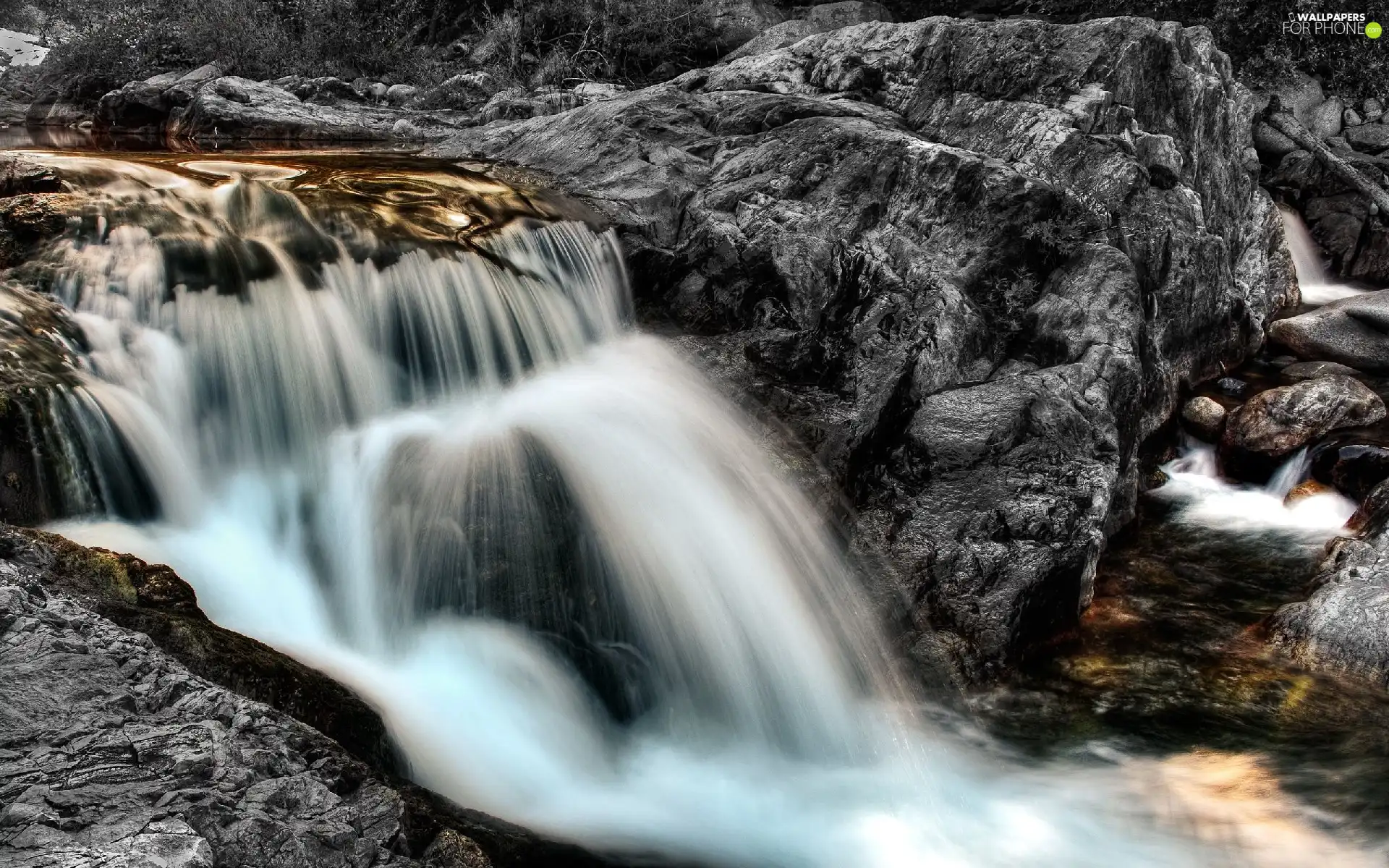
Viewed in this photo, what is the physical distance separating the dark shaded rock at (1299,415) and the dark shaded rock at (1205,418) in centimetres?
22

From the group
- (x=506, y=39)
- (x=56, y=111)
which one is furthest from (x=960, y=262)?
(x=56, y=111)

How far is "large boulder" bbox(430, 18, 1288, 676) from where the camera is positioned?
6.12 m

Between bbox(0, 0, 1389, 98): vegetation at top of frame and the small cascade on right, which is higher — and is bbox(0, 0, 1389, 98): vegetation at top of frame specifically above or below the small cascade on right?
above

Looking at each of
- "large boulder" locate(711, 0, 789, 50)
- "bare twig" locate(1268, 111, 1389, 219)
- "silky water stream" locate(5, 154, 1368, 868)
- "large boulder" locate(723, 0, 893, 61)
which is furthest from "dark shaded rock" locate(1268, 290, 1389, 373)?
"large boulder" locate(711, 0, 789, 50)

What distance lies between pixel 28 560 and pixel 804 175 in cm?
636

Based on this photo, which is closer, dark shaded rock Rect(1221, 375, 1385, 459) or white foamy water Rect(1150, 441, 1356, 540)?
white foamy water Rect(1150, 441, 1356, 540)

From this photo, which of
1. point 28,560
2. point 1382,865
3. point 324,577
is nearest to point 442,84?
point 324,577

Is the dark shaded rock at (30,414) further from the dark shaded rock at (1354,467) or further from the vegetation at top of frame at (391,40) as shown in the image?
the vegetation at top of frame at (391,40)

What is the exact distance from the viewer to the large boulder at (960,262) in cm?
612

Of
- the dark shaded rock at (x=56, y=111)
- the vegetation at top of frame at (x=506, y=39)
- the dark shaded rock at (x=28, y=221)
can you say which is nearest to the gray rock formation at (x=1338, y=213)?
the vegetation at top of frame at (x=506, y=39)

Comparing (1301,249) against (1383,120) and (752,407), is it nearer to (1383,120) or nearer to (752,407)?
(1383,120)

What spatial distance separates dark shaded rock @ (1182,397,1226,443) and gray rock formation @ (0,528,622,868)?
7.58m

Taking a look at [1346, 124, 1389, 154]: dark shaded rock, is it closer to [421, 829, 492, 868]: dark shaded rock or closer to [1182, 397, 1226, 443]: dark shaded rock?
[1182, 397, 1226, 443]: dark shaded rock

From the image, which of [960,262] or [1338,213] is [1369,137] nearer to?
[1338,213]
